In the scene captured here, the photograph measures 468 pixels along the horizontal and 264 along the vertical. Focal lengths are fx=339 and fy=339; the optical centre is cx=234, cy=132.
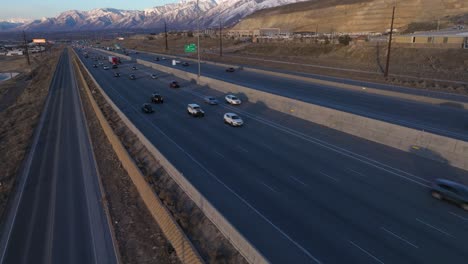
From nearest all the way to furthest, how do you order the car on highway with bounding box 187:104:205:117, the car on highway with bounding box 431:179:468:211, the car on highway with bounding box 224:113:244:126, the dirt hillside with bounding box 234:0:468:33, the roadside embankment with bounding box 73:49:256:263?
the roadside embankment with bounding box 73:49:256:263
the car on highway with bounding box 431:179:468:211
the car on highway with bounding box 224:113:244:126
the car on highway with bounding box 187:104:205:117
the dirt hillside with bounding box 234:0:468:33

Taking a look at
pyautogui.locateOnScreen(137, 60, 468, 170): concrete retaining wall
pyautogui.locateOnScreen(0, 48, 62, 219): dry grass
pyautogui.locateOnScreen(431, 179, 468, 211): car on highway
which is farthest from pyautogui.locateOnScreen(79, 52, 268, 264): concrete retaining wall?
pyautogui.locateOnScreen(137, 60, 468, 170): concrete retaining wall

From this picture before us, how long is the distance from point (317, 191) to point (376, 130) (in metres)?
11.2

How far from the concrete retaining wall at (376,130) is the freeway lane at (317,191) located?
870 mm

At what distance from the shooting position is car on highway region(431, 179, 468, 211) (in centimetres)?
1745

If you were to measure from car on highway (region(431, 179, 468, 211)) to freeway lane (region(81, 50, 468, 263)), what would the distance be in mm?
407

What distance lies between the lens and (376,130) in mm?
27828

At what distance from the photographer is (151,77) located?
70.6m

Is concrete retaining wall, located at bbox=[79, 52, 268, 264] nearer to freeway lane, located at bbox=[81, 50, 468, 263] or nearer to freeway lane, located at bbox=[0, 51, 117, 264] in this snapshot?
freeway lane, located at bbox=[81, 50, 468, 263]

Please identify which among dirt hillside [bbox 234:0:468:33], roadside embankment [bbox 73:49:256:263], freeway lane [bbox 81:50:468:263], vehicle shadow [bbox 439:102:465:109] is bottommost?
roadside embankment [bbox 73:49:256:263]

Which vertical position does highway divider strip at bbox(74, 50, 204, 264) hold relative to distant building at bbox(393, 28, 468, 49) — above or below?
below

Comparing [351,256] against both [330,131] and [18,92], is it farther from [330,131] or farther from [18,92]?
[18,92]

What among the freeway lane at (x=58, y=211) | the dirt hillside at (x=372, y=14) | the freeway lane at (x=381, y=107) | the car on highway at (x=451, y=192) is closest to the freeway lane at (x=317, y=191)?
the car on highway at (x=451, y=192)

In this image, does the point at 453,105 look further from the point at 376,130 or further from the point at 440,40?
the point at 440,40

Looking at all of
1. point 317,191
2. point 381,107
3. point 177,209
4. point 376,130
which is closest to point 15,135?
point 177,209
